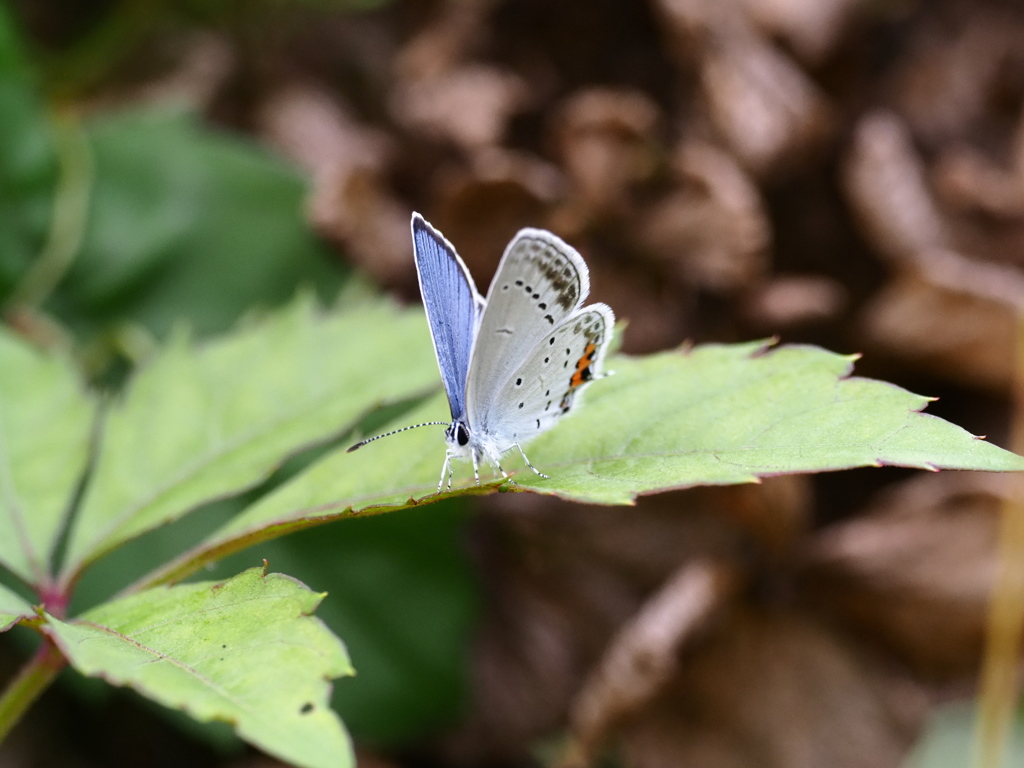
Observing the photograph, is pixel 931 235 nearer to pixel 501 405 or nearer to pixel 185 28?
pixel 501 405

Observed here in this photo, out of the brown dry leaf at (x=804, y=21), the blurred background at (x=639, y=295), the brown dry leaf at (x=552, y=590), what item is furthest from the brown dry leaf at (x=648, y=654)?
the brown dry leaf at (x=804, y=21)

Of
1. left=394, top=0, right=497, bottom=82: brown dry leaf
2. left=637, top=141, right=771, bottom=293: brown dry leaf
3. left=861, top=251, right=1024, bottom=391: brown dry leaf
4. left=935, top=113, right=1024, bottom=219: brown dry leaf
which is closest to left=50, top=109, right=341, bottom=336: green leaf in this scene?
left=394, top=0, right=497, bottom=82: brown dry leaf

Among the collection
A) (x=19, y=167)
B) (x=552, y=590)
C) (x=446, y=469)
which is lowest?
(x=552, y=590)

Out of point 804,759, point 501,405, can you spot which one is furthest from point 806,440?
point 804,759

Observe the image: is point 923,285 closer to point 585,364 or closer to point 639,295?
point 639,295

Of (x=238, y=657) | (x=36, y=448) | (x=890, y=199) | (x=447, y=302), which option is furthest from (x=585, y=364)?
(x=890, y=199)

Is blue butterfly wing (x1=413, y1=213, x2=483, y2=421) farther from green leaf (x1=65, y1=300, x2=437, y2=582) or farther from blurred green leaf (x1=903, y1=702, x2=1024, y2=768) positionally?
blurred green leaf (x1=903, y1=702, x2=1024, y2=768)

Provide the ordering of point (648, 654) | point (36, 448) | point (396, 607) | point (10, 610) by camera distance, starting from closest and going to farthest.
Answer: point (10, 610), point (36, 448), point (648, 654), point (396, 607)
